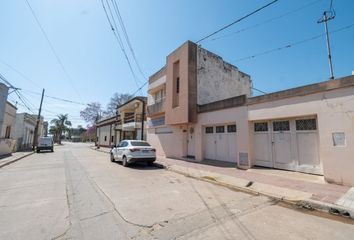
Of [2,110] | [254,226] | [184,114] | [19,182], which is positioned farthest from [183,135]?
[2,110]

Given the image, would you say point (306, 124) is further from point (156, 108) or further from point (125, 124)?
point (125, 124)

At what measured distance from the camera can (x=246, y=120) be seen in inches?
408

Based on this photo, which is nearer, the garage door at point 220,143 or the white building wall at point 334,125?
the white building wall at point 334,125

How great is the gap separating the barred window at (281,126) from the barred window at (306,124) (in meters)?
0.43

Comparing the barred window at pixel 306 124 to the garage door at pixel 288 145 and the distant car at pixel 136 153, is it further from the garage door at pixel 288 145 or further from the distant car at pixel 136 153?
the distant car at pixel 136 153

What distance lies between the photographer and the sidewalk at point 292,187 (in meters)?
5.16

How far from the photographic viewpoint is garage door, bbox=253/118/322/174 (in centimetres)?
828


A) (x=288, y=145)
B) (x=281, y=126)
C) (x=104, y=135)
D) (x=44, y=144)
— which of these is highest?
(x=104, y=135)

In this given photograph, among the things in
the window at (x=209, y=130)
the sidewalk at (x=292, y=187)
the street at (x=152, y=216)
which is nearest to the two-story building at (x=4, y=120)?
the street at (x=152, y=216)

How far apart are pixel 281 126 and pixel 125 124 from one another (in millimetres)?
20325

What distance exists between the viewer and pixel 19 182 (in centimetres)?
792

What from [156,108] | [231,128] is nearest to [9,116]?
[156,108]

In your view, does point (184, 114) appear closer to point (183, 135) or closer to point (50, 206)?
point (183, 135)

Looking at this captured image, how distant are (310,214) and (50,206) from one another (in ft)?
21.8
